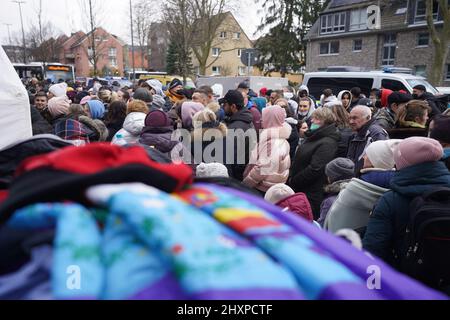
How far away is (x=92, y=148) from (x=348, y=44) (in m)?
38.7

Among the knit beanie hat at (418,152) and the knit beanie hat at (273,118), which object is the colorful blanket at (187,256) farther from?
the knit beanie hat at (273,118)

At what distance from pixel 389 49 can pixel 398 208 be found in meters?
Answer: 35.2

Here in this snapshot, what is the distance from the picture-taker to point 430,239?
2020 millimetres

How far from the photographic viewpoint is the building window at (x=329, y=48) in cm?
3722

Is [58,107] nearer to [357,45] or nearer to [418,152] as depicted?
[418,152]

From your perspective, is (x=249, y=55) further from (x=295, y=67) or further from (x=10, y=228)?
(x=295, y=67)

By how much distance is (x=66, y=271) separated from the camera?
0.60 meters

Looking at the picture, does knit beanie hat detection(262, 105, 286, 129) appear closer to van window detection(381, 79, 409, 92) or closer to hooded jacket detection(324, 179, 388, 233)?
hooded jacket detection(324, 179, 388, 233)

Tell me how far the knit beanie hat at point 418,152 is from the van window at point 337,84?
1062 cm

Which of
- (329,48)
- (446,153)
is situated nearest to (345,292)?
(446,153)

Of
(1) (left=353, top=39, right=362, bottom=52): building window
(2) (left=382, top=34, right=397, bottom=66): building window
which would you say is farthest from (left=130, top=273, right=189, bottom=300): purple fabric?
(1) (left=353, top=39, right=362, bottom=52): building window

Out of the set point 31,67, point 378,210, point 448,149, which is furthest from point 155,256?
point 31,67

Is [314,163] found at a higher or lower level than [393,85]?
lower

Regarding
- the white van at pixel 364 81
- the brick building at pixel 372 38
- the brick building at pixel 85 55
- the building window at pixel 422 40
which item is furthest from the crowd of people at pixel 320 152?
the brick building at pixel 85 55
